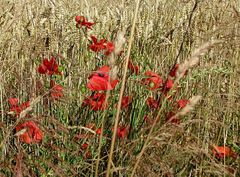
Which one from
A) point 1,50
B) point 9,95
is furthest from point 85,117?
point 1,50

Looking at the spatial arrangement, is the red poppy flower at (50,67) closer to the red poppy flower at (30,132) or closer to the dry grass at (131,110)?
the dry grass at (131,110)

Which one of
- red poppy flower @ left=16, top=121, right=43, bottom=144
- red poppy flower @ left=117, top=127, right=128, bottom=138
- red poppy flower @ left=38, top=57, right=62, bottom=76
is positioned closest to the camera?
red poppy flower @ left=16, top=121, right=43, bottom=144

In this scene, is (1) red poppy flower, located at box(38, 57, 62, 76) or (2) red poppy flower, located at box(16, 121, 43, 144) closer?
(2) red poppy flower, located at box(16, 121, 43, 144)

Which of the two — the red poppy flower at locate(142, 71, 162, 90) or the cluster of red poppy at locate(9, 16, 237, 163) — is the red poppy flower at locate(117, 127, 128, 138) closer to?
the cluster of red poppy at locate(9, 16, 237, 163)

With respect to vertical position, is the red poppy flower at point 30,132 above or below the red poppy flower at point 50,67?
below

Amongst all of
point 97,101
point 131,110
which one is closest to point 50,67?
point 97,101

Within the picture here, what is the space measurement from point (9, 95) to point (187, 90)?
2.31ft

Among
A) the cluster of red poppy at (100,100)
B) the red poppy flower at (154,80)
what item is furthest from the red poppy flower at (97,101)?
the red poppy flower at (154,80)

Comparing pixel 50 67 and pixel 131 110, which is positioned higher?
pixel 50 67

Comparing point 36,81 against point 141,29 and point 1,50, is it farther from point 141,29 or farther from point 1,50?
point 141,29

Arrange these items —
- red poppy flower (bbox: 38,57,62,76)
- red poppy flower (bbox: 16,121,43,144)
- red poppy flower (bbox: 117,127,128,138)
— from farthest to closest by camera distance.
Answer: red poppy flower (bbox: 38,57,62,76) < red poppy flower (bbox: 117,127,128,138) < red poppy flower (bbox: 16,121,43,144)

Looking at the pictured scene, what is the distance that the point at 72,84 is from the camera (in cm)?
187

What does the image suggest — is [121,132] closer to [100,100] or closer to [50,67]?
[100,100]

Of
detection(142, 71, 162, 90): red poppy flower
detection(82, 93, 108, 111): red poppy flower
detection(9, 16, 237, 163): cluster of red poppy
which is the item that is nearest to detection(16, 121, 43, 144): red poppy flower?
detection(9, 16, 237, 163): cluster of red poppy
